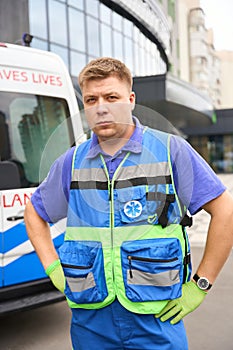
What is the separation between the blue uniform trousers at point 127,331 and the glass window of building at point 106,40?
1972 centimetres

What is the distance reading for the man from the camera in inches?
66.8

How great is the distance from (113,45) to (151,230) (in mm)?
21058

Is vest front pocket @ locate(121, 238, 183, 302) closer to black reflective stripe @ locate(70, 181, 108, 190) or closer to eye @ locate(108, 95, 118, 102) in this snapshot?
black reflective stripe @ locate(70, 181, 108, 190)

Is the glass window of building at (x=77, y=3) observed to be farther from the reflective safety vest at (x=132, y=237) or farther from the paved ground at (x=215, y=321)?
the reflective safety vest at (x=132, y=237)

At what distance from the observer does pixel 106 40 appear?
21.1 meters

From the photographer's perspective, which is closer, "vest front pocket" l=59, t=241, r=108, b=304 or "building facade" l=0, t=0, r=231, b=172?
"vest front pocket" l=59, t=241, r=108, b=304

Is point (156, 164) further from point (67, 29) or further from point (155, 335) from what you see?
point (67, 29)

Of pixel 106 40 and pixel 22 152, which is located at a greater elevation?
pixel 106 40

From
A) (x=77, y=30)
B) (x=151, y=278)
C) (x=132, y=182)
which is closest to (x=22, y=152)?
(x=132, y=182)

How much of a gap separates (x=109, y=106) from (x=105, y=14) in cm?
2025

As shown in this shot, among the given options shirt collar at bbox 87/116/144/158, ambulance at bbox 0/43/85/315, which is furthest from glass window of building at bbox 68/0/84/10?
shirt collar at bbox 87/116/144/158

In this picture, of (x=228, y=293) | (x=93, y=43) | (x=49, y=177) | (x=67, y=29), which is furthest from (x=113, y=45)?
(x=49, y=177)

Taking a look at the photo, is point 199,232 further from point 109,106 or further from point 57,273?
point 109,106

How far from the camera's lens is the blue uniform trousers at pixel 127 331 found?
1725 millimetres
